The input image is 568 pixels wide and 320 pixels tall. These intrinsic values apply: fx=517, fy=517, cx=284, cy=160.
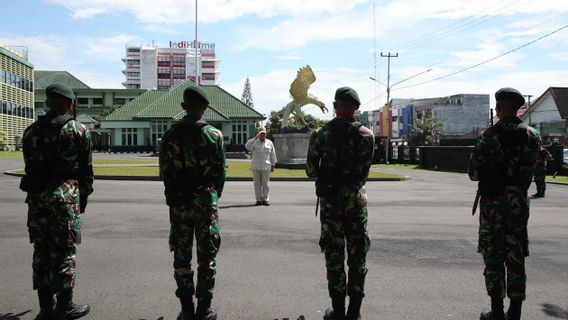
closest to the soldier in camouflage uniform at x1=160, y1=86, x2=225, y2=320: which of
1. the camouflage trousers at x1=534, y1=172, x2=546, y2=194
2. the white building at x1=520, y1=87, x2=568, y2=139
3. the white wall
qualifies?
the camouflage trousers at x1=534, y1=172, x2=546, y2=194

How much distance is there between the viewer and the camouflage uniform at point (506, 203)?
13.8 ft

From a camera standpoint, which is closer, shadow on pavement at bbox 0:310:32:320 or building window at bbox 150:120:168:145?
shadow on pavement at bbox 0:310:32:320

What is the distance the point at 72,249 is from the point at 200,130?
4.70 ft

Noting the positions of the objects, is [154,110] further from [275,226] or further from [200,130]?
[200,130]

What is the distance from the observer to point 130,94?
9894 cm

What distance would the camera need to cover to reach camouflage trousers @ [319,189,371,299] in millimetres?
4230

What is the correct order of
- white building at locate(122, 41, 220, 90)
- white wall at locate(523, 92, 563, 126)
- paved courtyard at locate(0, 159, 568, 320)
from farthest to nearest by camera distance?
1. white building at locate(122, 41, 220, 90)
2. white wall at locate(523, 92, 563, 126)
3. paved courtyard at locate(0, 159, 568, 320)

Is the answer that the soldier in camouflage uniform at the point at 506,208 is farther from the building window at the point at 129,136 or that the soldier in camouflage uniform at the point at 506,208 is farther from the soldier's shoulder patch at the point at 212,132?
the building window at the point at 129,136

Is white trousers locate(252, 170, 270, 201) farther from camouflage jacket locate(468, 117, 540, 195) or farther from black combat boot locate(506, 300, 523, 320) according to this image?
black combat boot locate(506, 300, 523, 320)

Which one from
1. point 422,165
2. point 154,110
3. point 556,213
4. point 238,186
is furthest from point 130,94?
point 556,213

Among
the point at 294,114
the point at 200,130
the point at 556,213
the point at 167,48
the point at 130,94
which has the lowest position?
the point at 556,213

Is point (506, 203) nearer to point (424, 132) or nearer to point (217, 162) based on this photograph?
point (217, 162)

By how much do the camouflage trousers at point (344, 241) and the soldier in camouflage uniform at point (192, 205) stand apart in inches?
37.9

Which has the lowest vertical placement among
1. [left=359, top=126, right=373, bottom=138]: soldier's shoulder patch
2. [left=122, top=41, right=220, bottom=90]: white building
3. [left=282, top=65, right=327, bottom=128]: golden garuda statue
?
[left=359, top=126, right=373, bottom=138]: soldier's shoulder patch
